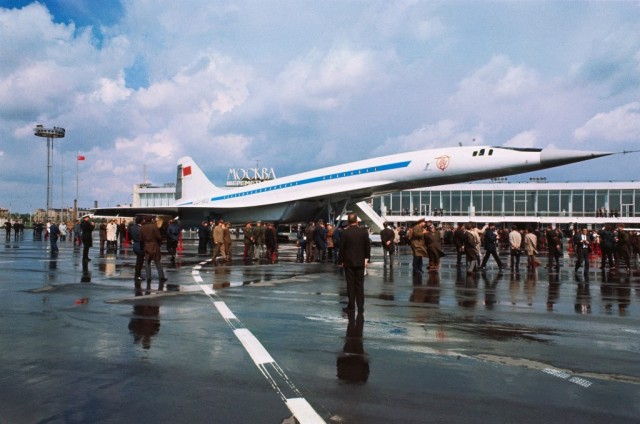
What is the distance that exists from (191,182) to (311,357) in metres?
40.2

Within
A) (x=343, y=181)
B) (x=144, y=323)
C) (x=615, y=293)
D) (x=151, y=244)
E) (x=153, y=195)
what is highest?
(x=153, y=195)

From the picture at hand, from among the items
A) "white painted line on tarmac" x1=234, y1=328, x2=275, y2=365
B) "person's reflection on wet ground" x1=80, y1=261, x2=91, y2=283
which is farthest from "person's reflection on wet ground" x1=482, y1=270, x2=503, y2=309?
"person's reflection on wet ground" x1=80, y1=261, x2=91, y2=283

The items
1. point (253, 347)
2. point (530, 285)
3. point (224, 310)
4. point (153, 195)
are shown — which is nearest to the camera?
point (253, 347)

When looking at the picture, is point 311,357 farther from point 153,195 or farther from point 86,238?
point 153,195

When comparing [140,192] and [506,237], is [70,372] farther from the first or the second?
[140,192]

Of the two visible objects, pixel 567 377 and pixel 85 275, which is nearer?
pixel 567 377

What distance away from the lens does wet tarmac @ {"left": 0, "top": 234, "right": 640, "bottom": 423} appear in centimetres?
411

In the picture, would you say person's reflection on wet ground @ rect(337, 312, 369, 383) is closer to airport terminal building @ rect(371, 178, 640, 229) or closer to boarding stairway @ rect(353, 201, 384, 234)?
boarding stairway @ rect(353, 201, 384, 234)

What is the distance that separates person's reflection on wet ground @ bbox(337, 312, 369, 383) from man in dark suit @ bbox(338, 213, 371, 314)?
1.48 meters

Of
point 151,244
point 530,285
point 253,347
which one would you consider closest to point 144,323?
point 253,347

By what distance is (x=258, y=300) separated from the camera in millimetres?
9891

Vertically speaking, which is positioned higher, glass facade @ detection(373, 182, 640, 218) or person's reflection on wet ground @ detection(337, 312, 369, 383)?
glass facade @ detection(373, 182, 640, 218)

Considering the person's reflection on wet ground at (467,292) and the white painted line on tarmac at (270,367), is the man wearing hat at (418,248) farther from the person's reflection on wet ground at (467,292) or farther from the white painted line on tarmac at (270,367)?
the white painted line on tarmac at (270,367)

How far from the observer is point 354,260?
29.8ft
